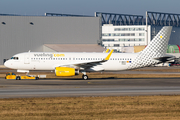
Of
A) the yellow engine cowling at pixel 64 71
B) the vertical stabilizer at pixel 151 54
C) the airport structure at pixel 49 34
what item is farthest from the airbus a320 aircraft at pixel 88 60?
the airport structure at pixel 49 34

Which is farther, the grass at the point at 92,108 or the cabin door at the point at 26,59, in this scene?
the cabin door at the point at 26,59

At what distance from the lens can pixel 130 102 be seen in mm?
20797

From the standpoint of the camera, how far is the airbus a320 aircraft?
1667 inches

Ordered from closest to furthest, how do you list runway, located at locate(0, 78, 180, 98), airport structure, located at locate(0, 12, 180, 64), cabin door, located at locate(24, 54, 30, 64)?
1. runway, located at locate(0, 78, 180, 98)
2. cabin door, located at locate(24, 54, 30, 64)
3. airport structure, located at locate(0, 12, 180, 64)

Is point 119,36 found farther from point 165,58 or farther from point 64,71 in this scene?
point 64,71

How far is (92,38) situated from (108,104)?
73.1 m

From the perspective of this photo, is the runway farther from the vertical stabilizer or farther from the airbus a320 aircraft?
the vertical stabilizer

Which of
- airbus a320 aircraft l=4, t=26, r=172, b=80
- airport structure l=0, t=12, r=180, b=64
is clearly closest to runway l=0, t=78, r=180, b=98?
airbus a320 aircraft l=4, t=26, r=172, b=80

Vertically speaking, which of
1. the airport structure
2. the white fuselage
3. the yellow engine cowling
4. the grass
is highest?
the airport structure

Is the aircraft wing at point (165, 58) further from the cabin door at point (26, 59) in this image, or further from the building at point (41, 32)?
the building at point (41, 32)

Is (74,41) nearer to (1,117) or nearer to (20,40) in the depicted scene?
(20,40)

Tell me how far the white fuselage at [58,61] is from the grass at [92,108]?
20.6 metres

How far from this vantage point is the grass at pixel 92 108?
16.0 m

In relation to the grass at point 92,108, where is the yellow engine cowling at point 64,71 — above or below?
above
